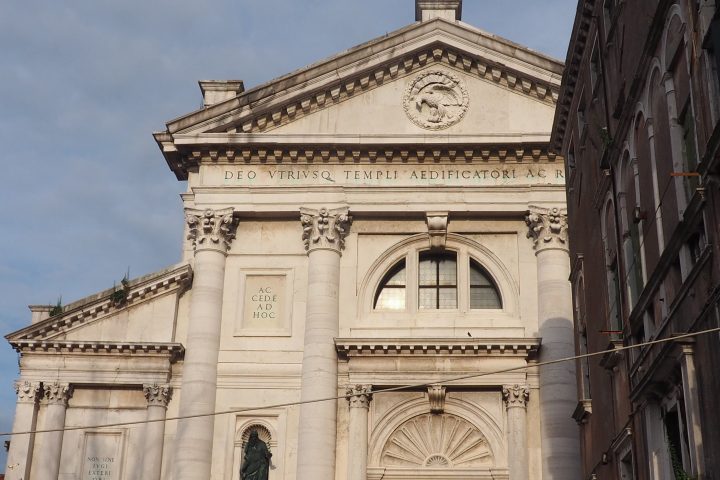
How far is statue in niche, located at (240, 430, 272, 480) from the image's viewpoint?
2809 centimetres

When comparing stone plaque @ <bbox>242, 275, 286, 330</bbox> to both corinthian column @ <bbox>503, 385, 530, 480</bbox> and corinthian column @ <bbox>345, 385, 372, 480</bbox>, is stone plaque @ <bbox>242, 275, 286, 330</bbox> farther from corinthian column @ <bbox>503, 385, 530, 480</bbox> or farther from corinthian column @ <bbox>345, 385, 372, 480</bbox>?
corinthian column @ <bbox>503, 385, 530, 480</bbox>

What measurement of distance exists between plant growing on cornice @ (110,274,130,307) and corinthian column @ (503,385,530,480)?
10698 mm

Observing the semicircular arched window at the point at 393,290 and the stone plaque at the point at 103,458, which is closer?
the stone plaque at the point at 103,458

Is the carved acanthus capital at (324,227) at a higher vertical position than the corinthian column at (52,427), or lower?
higher

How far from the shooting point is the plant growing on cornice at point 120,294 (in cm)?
3042

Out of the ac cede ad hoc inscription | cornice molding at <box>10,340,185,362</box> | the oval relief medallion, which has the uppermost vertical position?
the oval relief medallion

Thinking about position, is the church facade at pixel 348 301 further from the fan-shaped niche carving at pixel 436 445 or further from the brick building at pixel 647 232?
the brick building at pixel 647 232

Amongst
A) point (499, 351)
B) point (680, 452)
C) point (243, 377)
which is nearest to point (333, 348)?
point (243, 377)

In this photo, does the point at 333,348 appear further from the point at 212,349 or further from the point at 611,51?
the point at 611,51

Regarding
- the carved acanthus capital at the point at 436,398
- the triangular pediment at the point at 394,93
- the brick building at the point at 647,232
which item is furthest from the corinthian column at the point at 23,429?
the brick building at the point at 647,232

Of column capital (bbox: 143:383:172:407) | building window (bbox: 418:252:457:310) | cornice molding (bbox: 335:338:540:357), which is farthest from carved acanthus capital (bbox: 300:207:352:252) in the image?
column capital (bbox: 143:383:172:407)

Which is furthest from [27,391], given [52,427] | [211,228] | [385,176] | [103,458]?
[385,176]

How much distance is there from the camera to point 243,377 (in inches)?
1183

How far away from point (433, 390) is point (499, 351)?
205 centimetres
